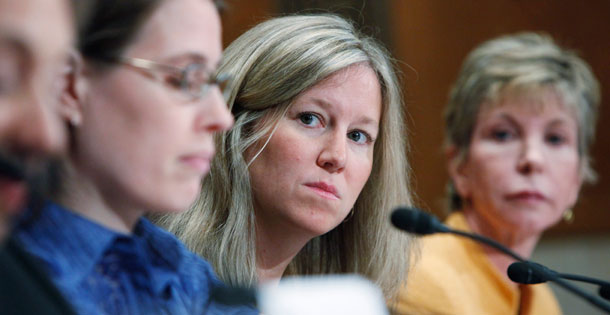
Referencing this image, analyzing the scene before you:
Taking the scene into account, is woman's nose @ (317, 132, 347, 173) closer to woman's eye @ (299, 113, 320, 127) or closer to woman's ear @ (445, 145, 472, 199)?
woman's eye @ (299, 113, 320, 127)

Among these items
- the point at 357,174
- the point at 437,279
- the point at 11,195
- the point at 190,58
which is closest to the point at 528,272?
the point at 357,174

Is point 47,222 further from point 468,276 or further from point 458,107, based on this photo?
point 458,107

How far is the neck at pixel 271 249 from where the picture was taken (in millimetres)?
1883

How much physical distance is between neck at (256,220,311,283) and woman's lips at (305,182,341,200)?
0.12 meters

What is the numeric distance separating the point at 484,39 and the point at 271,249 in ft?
9.11

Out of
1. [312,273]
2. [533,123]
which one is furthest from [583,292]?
[533,123]

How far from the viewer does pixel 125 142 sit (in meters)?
1.12

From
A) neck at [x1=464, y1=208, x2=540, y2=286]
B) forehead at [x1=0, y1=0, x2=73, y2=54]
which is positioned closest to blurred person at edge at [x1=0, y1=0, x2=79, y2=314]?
forehead at [x1=0, y1=0, x2=73, y2=54]

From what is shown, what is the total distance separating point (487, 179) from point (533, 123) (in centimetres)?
24

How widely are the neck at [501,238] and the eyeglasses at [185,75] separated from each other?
5.99ft

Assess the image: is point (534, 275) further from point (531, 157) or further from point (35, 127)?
point (531, 157)

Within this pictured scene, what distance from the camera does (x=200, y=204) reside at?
1885 mm

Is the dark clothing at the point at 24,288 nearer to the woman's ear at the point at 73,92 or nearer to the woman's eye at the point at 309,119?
the woman's ear at the point at 73,92

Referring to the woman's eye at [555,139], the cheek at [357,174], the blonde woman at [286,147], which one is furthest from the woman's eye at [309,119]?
the woman's eye at [555,139]
